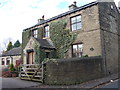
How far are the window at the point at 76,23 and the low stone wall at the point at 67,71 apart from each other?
5449 mm

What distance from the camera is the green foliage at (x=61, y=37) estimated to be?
16.8 m

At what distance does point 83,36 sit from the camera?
15.6 m

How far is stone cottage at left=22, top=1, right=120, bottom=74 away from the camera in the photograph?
1480 cm

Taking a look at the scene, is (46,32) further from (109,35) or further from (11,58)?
(11,58)

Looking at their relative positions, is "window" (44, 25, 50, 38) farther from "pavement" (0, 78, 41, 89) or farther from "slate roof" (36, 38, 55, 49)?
"pavement" (0, 78, 41, 89)

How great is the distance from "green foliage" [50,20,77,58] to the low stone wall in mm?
5097

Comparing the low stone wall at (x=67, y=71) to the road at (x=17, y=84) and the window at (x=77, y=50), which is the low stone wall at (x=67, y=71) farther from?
the window at (x=77, y=50)

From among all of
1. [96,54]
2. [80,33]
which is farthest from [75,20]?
[96,54]

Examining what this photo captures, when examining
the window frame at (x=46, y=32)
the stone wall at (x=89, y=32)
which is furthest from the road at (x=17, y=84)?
the window frame at (x=46, y=32)

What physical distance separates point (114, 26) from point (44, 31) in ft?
31.0

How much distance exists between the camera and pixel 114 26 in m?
17.6

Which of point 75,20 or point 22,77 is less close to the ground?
point 75,20

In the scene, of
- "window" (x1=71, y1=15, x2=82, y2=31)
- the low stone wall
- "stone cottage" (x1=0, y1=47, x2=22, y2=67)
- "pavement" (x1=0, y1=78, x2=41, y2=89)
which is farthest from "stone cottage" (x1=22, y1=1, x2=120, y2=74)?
"stone cottage" (x1=0, y1=47, x2=22, y2=67)

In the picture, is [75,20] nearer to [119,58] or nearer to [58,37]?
[58,37]
